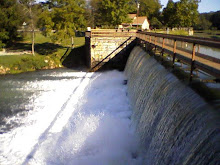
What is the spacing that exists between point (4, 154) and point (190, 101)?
22.6 feet

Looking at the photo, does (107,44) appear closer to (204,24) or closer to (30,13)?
(30,13)

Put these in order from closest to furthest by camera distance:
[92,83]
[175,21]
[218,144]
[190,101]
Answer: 1. [218,144]
2. [190,101]
3. [92,83]
4. [175,21]

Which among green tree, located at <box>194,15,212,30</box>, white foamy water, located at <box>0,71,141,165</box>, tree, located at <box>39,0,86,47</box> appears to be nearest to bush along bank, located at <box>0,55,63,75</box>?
tree, located at <box>39,0,86,47</box>

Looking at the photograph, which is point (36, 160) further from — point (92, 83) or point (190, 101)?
point (92, 83)

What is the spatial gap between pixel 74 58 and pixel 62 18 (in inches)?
228

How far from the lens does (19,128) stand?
10.4 m

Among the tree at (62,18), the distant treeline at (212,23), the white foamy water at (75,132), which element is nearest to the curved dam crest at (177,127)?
the white foamy water at (75,132)

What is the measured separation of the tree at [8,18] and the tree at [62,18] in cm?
394

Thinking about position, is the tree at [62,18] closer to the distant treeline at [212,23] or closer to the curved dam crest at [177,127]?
the distant treeline at [212,23]

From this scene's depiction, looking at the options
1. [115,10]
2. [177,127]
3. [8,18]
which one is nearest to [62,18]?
[8,18]

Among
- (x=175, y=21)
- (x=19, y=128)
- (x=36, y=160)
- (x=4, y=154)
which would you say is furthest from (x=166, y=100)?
(x=175, y=21)

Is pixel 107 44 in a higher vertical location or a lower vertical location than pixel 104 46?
higher

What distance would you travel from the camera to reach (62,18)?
29.3 m

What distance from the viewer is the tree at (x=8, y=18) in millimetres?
28984
